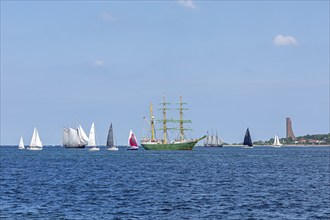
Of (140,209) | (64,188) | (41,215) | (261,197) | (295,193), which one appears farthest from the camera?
(64,188)

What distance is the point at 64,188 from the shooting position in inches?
3120

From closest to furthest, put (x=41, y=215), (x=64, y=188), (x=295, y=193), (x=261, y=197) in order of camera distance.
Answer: (x=41, y=215), (x=261, y=197), (x=295, y=193), (x=64, y=188)

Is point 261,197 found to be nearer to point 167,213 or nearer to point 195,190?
point 195,190

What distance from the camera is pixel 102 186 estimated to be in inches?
3241

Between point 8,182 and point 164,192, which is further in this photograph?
point 8,182

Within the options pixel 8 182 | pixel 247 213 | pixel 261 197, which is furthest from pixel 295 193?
pixel 8 182

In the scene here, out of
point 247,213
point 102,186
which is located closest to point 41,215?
point 247,213

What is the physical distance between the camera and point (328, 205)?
60.0 m

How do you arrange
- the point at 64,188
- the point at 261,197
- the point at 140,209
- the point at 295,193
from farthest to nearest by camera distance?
the point at 64,188, the point at 295,193, the point at 261,197, the point at 140,209

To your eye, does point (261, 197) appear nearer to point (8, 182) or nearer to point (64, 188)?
point (64, 188)

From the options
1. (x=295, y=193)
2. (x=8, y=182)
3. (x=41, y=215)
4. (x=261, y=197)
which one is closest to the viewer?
(x=41, y=215)

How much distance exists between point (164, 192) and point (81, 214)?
20689 millimetres

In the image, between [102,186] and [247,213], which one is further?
[102,186]

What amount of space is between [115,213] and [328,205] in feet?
63.7
